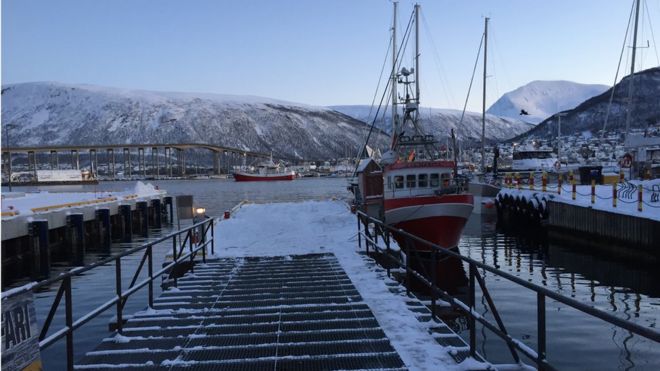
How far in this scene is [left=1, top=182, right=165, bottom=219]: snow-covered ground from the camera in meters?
27.6

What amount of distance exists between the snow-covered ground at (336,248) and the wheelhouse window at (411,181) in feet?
10.3

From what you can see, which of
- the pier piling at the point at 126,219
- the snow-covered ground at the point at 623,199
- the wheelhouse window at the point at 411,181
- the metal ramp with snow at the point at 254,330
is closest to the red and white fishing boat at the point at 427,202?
the wheelhouse window at the point at 411,181

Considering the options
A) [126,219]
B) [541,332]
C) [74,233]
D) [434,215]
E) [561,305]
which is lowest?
[561,305]

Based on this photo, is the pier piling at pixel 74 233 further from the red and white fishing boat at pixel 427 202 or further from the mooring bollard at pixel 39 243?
the red and white fishing boat at pixel 427 202

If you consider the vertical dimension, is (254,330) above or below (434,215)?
below

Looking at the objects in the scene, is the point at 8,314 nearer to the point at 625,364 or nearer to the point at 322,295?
the point at 322,295

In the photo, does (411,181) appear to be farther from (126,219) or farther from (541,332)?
(126,219)

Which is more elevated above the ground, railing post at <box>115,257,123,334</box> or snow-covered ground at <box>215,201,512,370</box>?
railing post at <box>115,257,123,334</box>

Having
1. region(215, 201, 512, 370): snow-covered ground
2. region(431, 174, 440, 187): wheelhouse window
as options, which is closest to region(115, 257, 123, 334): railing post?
region(215, 201, 512, 370): snow-covered ground

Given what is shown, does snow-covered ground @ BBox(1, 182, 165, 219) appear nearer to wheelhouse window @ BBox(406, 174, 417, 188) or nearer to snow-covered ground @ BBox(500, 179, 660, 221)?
wheelhouse window @ BBox(406, 174, 417, 188)

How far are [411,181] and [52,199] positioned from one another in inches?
1227

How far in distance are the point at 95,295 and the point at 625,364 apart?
52.0 ft

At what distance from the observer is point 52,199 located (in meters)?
42.9

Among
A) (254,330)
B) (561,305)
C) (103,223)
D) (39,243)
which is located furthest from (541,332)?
Answer: (103,223)
